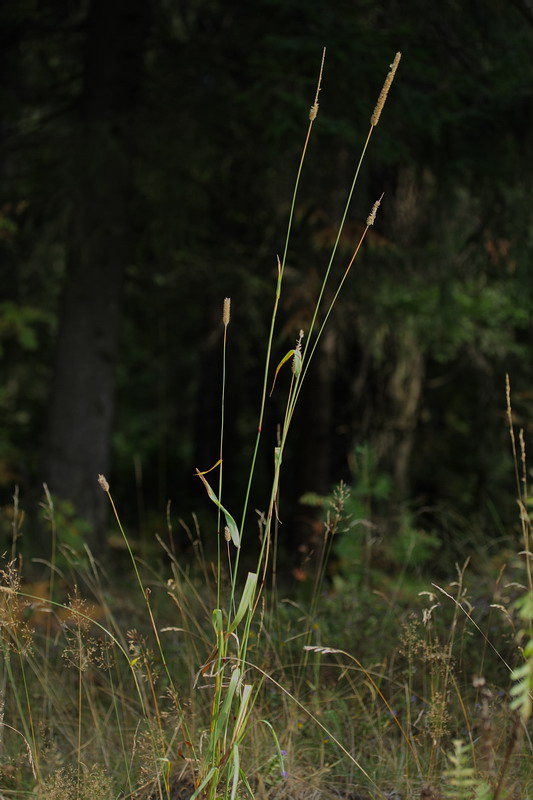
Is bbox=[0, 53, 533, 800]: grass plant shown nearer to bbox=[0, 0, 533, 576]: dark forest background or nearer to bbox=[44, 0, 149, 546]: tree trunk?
bbox=[0, 0, 533, 576]: dark forest background

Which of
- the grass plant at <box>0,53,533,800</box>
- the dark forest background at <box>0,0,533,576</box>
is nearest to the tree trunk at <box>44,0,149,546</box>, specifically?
the dark forest background at <box>0,0,533,576</box>

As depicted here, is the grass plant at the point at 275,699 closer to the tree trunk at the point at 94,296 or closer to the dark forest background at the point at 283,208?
the dark forest background at the point at 283,208

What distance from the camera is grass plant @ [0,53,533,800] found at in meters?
2.04

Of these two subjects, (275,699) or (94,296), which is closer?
(275,699)

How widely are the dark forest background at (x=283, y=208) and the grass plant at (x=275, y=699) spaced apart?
147 cm

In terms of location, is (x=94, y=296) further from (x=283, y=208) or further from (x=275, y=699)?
(x=275, y=699)

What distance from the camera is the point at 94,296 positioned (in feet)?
23.5

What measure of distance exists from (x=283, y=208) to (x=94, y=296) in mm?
2029

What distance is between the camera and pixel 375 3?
6.29 meters

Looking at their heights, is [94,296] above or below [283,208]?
below

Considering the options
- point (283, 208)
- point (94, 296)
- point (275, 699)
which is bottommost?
point (94, 296)

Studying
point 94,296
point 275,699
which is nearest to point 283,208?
point 94,296

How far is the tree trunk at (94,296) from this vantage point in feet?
23.3

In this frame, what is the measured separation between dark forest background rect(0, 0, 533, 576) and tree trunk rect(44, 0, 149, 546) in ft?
0.06
